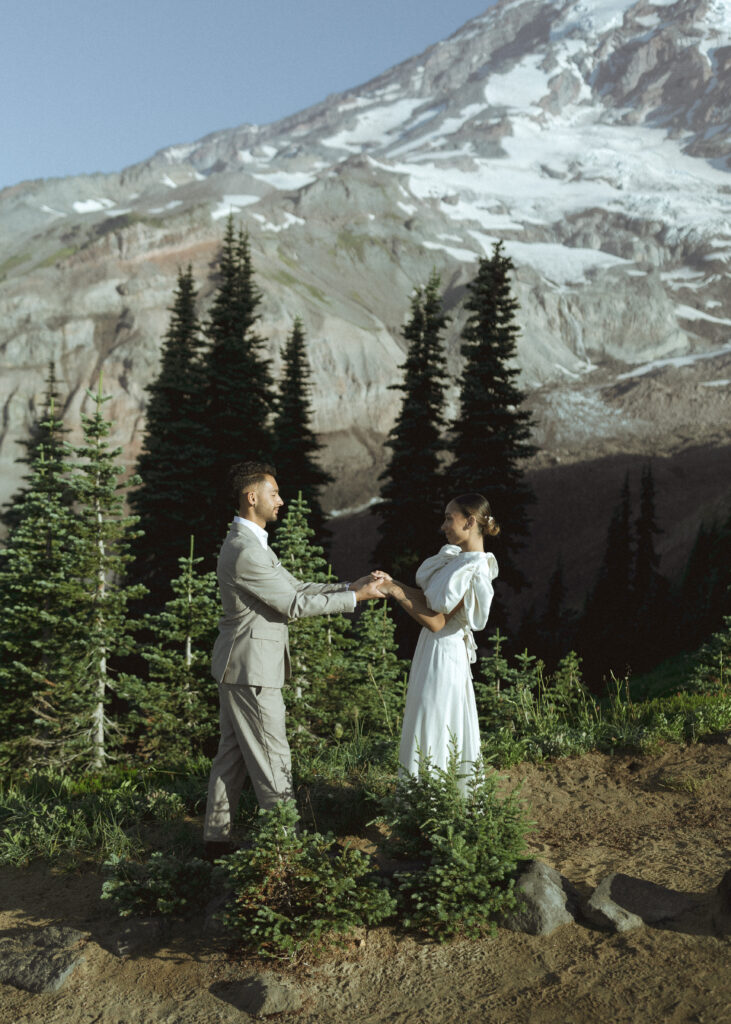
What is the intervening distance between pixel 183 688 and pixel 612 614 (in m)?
30.3

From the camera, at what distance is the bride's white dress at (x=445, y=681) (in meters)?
5.55

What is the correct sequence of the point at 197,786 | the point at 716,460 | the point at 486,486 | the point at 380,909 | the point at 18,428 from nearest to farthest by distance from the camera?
the point at 380,909 < the point at 197,786 < the point at 486,486 < the point at 716,460 < the point at 18,428

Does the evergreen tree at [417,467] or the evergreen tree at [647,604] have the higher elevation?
the evergreen tree at [417,467]

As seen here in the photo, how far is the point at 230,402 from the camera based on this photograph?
29.8 meters

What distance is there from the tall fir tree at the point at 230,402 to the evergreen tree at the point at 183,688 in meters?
15.9

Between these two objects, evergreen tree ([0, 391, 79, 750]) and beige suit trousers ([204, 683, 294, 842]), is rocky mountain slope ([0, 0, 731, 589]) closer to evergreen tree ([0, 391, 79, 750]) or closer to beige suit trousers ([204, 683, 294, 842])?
evergreen tree ([0, 391, 79, 750])

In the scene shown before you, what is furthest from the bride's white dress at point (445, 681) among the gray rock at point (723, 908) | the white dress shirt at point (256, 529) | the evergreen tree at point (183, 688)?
the evergreen tree at point (183, 688)

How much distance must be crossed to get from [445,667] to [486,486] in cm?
1958

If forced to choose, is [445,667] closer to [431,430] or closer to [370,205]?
[431,430]

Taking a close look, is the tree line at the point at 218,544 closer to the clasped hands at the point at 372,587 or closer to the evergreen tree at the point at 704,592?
the evergreen tree at the point at 704,592

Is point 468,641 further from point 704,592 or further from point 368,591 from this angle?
point 704,592

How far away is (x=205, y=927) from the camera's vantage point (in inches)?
203

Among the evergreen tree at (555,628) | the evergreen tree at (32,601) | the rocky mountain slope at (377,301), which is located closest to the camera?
the evergreen tree at (32,601)

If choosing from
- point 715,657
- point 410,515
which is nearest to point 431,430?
point 410,515
